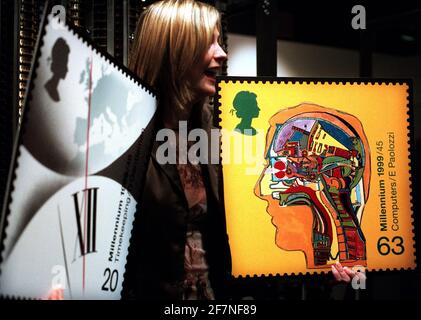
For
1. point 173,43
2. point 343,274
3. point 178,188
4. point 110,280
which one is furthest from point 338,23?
point 110,280

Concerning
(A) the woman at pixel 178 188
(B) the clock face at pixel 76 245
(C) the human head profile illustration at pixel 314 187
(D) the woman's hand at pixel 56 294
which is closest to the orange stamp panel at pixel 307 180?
(C) the human head profile illustration at pixel 314 187

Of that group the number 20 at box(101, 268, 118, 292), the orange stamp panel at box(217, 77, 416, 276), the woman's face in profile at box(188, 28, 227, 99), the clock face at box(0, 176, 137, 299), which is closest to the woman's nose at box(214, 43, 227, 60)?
the woman's face in profile at box(188, 28, 227, 99)

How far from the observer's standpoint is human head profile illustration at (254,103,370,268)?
1533 millimetres

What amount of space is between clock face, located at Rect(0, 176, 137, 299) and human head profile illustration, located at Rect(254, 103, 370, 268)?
20.6 inches

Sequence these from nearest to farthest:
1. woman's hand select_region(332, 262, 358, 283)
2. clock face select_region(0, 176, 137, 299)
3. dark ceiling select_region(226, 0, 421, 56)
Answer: clock face select_region(0, 176, 137, 299), woman's hand select_region(332, 262, 358, 283), dark ceiling select_region(226, 0, 421, 56)

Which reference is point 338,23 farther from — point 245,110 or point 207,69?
point 207,69

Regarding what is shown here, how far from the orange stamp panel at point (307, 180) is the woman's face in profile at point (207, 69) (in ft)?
0.72

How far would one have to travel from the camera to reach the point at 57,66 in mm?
896

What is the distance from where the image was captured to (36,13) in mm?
1597

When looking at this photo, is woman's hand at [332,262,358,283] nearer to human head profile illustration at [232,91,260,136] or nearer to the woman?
the woman

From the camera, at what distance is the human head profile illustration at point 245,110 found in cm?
154

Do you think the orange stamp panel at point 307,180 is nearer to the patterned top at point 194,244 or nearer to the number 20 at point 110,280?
the patterned top at point 194,244

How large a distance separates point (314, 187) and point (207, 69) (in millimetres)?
499
